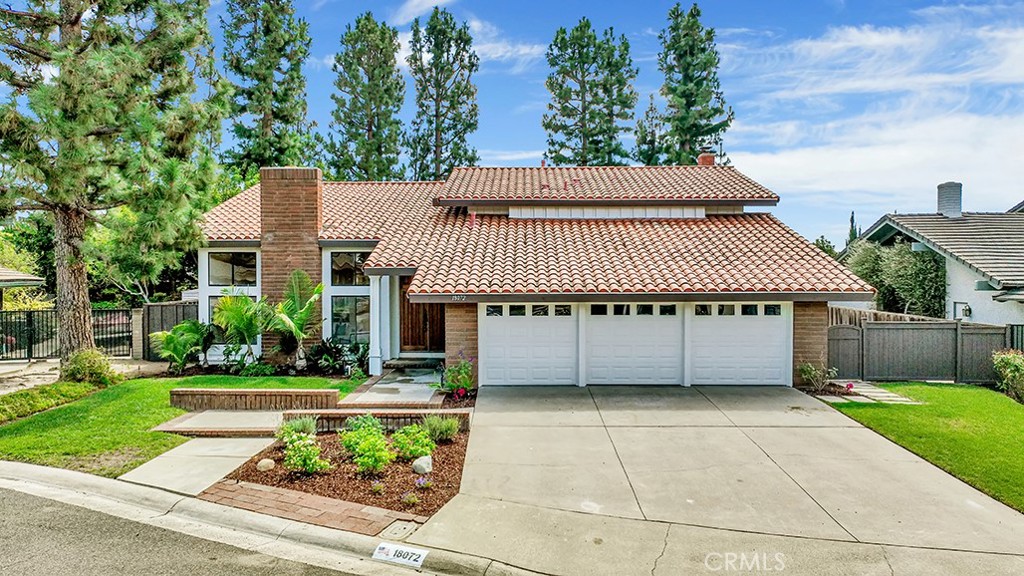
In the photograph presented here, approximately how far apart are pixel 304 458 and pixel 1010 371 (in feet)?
44.0

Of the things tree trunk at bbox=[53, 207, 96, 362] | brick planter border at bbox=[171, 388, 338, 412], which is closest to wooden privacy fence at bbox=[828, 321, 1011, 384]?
brick planter border at bbox=[171, 388, 338, 412]

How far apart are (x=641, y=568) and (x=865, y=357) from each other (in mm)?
10609

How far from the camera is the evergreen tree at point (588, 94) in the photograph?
31438 millimetres

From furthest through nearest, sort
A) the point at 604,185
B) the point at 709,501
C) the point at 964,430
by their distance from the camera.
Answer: the point at 604,185, the point at 964,430, the point at 709,501

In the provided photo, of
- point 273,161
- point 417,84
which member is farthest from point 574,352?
point 417,84

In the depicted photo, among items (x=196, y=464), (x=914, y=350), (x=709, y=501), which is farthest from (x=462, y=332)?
(x=914, y=350)

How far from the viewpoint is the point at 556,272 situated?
38.2 ft

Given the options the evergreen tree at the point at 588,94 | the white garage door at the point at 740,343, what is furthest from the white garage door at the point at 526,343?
the evergreen tree at the point at 588,94

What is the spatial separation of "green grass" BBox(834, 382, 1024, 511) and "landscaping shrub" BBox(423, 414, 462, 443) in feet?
21.0

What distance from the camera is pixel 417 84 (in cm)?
3278

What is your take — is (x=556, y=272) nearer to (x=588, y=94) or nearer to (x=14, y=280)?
(x=14, y=280)

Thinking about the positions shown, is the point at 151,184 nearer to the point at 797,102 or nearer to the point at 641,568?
the point at 641,568

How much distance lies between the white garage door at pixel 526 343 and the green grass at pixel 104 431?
122 inches

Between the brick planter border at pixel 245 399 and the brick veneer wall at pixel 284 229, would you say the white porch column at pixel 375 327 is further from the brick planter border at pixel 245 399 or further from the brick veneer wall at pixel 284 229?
the brick planter border at pixel 245 399
